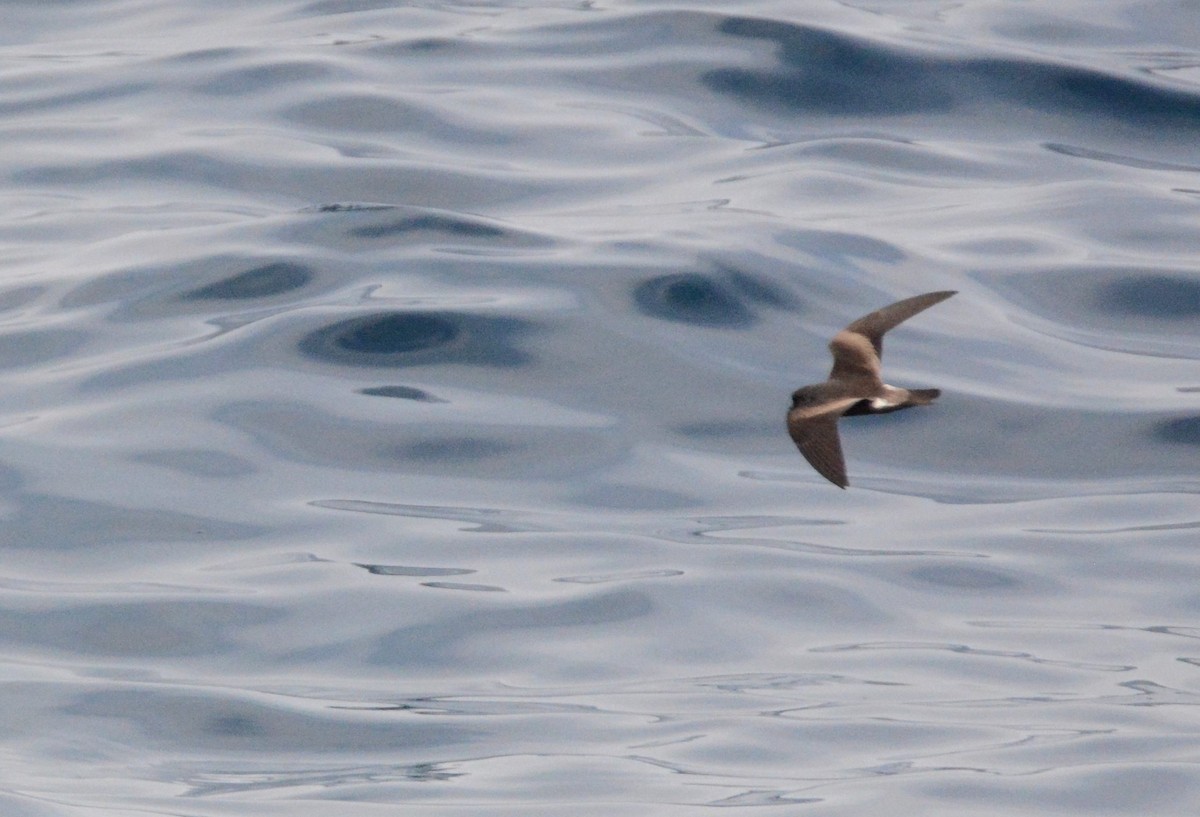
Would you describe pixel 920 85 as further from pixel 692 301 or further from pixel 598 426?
pixel 598 426

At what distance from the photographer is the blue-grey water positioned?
23.5 ft

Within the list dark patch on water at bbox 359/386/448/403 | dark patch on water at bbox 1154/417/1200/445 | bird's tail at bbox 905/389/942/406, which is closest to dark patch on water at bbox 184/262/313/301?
dark patch on water at bbox 359/386/448/403

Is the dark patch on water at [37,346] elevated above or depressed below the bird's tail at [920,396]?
below

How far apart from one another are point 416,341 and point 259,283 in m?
1.18

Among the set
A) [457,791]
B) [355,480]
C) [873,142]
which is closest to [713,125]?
[873,142]

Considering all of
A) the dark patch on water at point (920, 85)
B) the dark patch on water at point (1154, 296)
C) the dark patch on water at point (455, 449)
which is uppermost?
the dark patch on water at point (920, 85)

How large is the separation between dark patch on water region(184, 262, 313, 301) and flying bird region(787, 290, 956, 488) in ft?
12.5

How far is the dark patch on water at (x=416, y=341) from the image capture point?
1030 cm

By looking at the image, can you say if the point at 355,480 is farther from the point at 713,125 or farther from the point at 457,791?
the point at 713,125

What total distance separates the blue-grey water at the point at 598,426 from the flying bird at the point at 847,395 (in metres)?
1.01

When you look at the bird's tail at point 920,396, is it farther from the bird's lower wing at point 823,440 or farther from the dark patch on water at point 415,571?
the dark patch on water at point 415,571

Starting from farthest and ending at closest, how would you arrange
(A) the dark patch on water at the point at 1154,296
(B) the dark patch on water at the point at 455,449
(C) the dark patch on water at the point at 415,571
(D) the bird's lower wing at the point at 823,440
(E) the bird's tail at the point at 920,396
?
(A) the dark patch on water at the point at 1154,296
(B) the dark patch on water at the point at 455,449
(C) the dark patch on water at the point at 415,571
(E) the bird's tail at the point at 920,396
(D) the bird's lower wing at the point at 823,440

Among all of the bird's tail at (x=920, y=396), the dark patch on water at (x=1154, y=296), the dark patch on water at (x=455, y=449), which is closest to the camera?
the bird's tail at (x=920, y=396)

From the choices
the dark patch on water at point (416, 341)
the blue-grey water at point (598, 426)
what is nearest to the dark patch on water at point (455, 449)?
the blue-grey water at point (598, 426)
